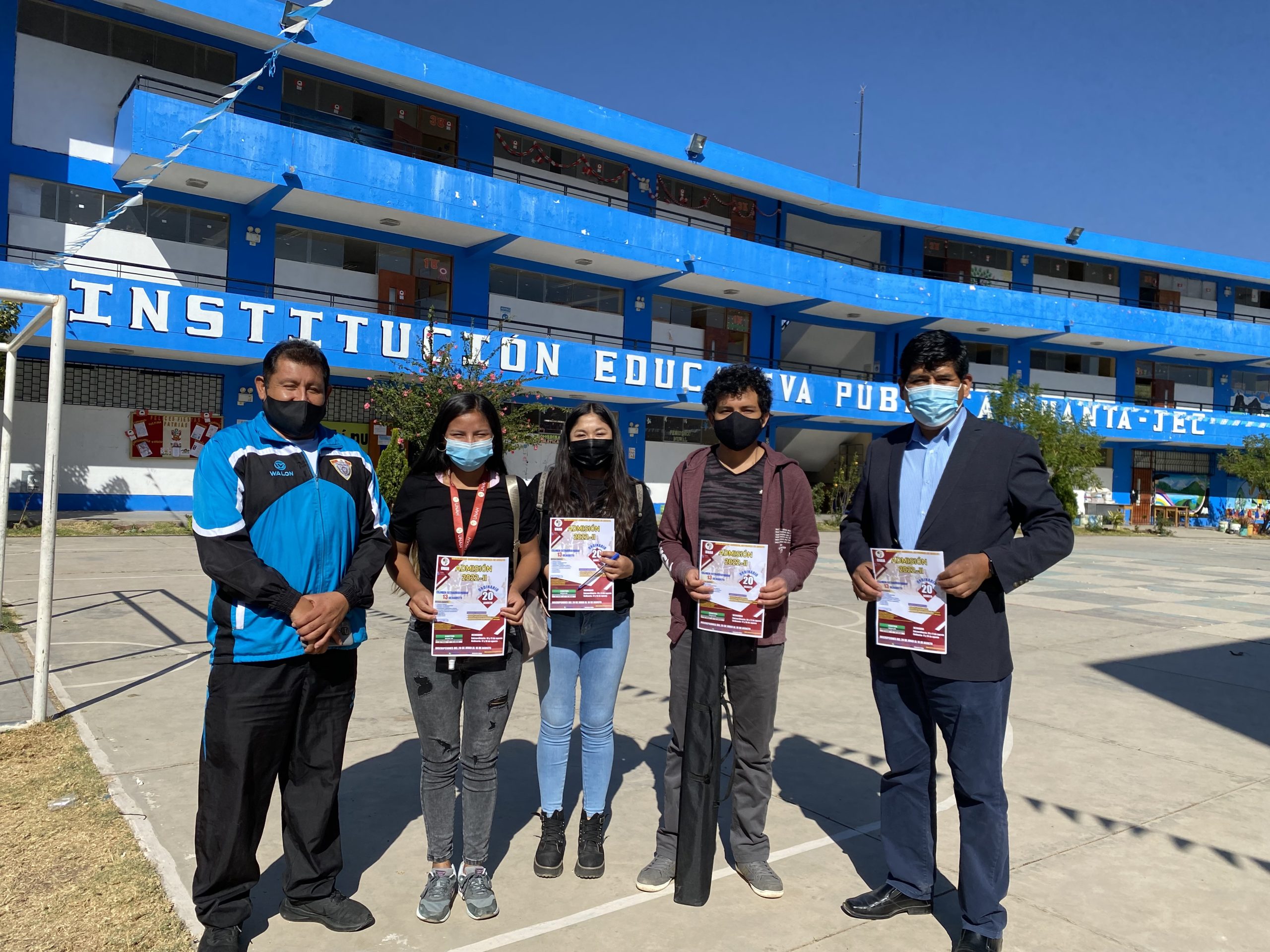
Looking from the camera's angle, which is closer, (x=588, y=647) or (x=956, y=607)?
(x=956, y=607)

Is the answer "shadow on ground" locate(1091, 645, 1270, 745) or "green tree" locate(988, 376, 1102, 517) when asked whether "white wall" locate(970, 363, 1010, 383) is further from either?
"shadow on ground" locate(1091, 645, 1270, 745)

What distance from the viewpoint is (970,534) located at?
10.6 ft

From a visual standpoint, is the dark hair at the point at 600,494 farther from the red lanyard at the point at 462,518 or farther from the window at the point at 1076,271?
the window at the point at 1076,271

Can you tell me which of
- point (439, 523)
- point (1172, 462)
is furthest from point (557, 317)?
point (1172, 462)

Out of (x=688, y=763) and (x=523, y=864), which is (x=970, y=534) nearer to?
(x=688, y=763)

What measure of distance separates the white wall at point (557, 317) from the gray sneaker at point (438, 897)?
22.6 m

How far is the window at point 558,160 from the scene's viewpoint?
2592 cm

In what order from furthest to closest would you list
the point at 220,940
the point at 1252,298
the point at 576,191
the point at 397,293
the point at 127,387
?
the point at 1252,298 < the point at 576,191 < the point at 397,293 < the point at 127,387 < the point at 220,940

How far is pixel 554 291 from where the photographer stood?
1072 inches

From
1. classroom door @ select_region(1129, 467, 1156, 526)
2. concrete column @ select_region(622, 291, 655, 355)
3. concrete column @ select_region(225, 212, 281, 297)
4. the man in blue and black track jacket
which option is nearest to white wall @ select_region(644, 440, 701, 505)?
concrete column @ select_region(622, 291, 655, 355)

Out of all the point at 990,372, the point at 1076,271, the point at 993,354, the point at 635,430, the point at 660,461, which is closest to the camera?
the point at 635,430

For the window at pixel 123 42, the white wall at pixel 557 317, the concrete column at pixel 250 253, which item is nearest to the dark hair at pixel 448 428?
the concrete column at pixel 250 253

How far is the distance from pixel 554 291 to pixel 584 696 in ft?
80.3

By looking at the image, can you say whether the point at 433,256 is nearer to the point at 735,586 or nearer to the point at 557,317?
the point at 557,317
